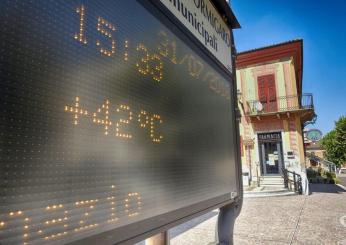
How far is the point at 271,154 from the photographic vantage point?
52.4 feet

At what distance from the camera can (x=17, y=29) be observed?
0.79 m

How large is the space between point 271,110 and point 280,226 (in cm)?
1061

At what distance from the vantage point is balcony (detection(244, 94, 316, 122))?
50.5ft

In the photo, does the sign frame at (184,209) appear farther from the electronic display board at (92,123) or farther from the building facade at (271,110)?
the building facade at (271,110)

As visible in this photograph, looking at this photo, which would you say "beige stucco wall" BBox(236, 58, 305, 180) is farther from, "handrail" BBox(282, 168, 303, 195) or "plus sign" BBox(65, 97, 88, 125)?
"plus sign" BBox(65, 97, 88, 125)

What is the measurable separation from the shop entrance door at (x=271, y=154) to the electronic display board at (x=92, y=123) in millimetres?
15356

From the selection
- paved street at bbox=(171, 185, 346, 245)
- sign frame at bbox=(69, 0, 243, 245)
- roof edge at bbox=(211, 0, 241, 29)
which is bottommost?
paved street at bbox=(171, 185, 346, 245)

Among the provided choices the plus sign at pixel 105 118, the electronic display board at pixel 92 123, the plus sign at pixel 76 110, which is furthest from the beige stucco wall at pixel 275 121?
the plus sign at pixel 76 110

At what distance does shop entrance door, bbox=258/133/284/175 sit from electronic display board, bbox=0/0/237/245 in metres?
15.4

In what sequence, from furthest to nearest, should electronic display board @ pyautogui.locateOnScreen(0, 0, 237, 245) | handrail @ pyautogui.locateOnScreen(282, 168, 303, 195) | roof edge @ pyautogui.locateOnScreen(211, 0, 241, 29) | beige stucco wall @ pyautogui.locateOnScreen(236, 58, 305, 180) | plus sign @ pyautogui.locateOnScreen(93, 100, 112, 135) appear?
beige stucco wall @ pyautogui.locateOnScreen(236, 58, 305, 180)
handrail @ pyautogui.locateOnScreen(282, 168, 303, 195)
roof edge @ pyautogui.locateOnScreen(211, 0, 241, 29)
plus sign @ pyautogui.locateOnScreen(93, 100, 112, 135)
electronic display board @ pyautogui.locateOnScreen(0, 0, 237, 245)

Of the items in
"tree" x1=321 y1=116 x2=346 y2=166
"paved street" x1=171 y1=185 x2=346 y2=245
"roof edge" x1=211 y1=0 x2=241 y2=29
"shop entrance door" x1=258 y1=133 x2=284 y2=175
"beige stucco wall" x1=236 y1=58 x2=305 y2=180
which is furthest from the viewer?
"tree" x1=321 y1=116 x2=346 y2=166

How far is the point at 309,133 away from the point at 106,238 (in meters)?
25.1

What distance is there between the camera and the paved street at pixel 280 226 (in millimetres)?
5625

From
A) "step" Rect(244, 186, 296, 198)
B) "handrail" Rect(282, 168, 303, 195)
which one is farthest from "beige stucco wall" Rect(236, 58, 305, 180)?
"step" Rect(244, 186, 296, 198)
